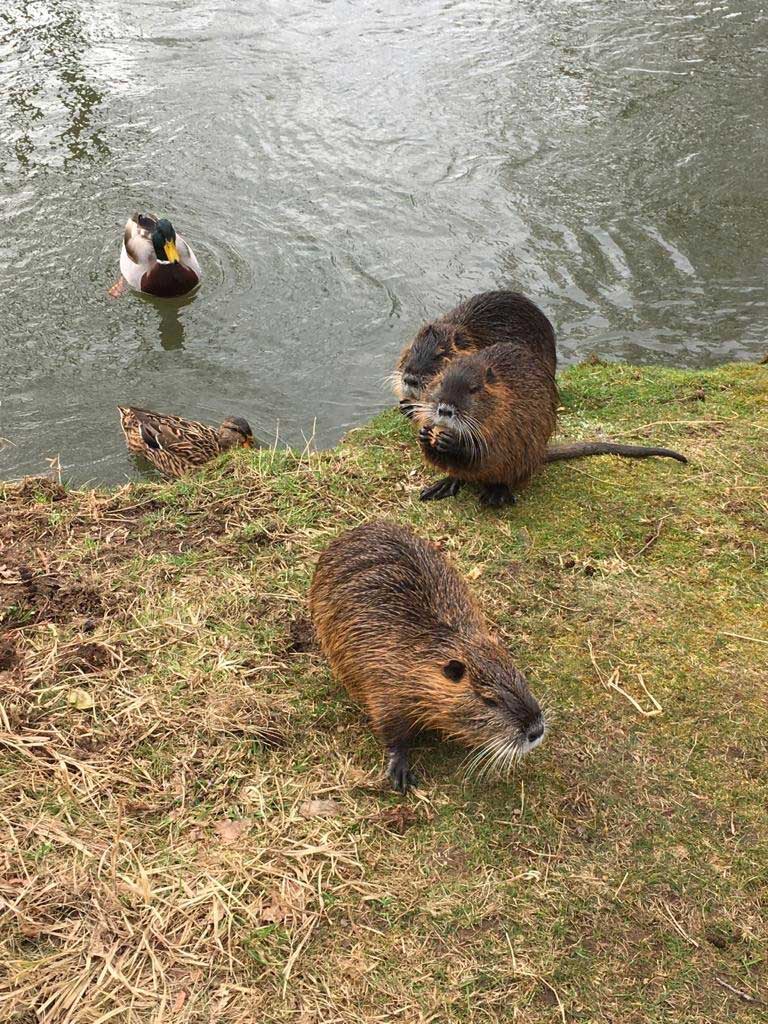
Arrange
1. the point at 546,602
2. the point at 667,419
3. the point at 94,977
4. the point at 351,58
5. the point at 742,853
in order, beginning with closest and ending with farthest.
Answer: the point at 94,977
the point at 742,853
the point at 546,602
the point at 667,419
the point at 351,58

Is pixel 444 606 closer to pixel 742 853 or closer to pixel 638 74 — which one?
pixel 742 853

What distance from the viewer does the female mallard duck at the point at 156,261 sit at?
755cm

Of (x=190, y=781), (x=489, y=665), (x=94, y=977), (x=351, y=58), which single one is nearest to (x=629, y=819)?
(x=489, y=665)

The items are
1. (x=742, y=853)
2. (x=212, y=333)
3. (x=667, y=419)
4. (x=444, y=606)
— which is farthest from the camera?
(x=212, y=333)

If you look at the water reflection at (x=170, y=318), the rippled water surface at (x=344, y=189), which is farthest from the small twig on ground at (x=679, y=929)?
the water reflection at (x=170, y=318)

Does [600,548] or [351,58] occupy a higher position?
[351,58]

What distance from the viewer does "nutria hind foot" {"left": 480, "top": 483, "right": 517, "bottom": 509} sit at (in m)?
4.63

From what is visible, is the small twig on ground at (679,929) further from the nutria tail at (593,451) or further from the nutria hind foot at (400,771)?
the nutria tail at (593,451)

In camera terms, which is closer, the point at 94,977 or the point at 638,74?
the point at 94,977

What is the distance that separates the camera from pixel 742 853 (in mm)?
2877

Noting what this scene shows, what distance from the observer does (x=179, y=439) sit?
224 inches

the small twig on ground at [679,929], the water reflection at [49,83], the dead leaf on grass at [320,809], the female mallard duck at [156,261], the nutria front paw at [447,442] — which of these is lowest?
the small twig on ground at [679,929]

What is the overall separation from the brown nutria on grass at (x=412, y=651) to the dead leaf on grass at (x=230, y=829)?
0.50 meters

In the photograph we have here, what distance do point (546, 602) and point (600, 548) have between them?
52 cm
